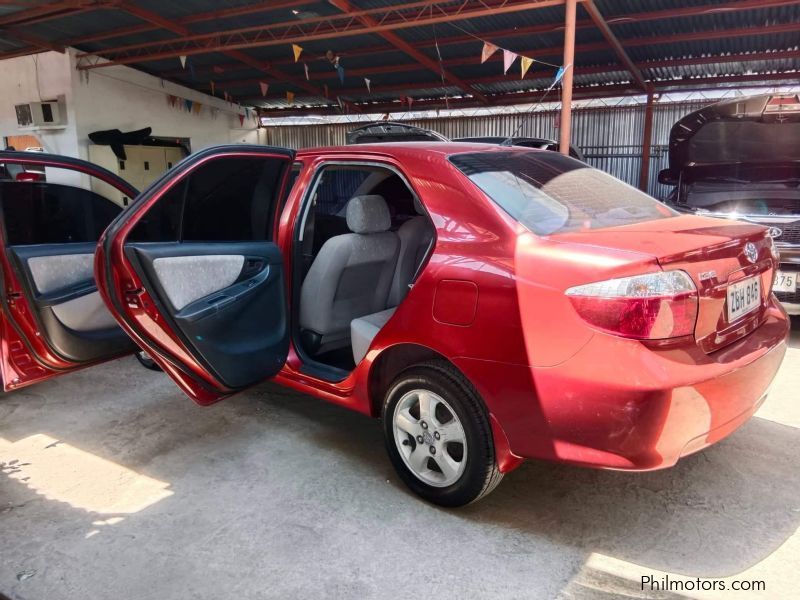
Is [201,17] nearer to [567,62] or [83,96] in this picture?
[83,96]

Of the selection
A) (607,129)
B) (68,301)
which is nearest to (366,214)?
(68,301)

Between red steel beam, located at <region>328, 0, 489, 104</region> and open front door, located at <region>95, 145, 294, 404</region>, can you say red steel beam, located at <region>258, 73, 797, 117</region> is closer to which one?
red steel beam, located at <region>328, 0, 489, 104</region>

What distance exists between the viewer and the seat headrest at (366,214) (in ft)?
9.95

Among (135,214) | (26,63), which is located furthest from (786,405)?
(26,63)

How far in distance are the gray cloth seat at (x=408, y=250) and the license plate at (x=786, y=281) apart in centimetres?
295

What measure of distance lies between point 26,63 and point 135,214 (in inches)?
468

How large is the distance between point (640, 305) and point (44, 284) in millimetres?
3048

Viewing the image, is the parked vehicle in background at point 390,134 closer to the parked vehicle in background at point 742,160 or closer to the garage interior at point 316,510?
the garage interior at point 316,510

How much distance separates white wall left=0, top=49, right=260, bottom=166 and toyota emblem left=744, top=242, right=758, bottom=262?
973 cm

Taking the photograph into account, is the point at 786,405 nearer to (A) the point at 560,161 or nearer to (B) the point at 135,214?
(A) the point at 560,161

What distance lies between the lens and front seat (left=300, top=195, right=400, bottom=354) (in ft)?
10.0

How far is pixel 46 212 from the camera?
11.4 feet

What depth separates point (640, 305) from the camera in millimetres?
1835

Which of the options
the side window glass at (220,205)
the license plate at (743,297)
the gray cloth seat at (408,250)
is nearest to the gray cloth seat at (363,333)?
the gray cloth seat at (408,250)
